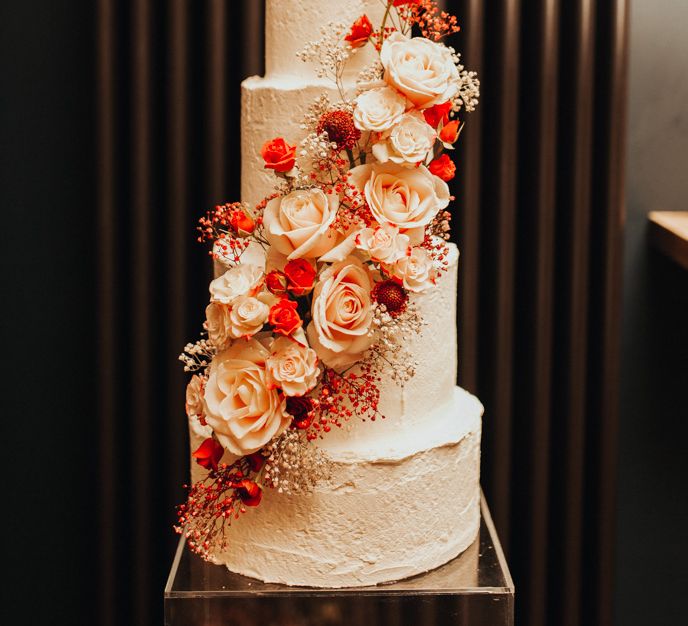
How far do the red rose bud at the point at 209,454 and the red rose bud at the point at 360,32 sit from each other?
2.02 ft

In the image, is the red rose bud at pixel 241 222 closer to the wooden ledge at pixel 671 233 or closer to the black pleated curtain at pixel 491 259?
the black pleated curtain at pixel 491 259

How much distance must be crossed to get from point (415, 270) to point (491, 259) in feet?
3.02

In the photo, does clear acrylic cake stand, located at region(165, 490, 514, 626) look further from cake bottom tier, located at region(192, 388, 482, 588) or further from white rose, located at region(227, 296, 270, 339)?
white rose, located at region(227, 296, 270, 339)

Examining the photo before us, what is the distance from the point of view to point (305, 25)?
157 centimetres

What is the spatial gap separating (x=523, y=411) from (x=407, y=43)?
3.68 feet

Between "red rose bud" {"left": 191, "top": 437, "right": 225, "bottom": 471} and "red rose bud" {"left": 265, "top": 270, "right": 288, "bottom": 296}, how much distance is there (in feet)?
0.77

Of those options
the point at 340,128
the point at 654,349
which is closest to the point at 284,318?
the point at 340,128

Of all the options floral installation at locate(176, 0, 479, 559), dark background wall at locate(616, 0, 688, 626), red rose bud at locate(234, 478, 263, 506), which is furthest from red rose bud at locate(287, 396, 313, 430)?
dark background wall at locate(616, 0, 688, 626)

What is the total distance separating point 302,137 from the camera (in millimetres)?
1519

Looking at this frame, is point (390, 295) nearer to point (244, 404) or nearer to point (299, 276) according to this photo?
point (299, 276)

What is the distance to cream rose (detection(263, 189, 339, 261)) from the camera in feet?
4.51

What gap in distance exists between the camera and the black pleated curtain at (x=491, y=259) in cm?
223

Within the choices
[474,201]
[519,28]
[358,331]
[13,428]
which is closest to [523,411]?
[474,201]

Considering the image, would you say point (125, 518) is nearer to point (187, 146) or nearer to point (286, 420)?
point (187, 146)
